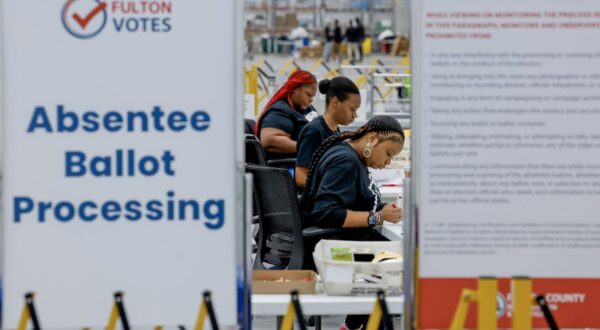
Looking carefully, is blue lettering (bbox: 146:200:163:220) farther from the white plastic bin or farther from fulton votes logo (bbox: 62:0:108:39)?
the white plastic bin

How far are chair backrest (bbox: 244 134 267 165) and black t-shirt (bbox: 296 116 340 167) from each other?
0.53m

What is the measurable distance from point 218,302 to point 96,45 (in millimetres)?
784

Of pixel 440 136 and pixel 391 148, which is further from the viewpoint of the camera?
pixel 391 148

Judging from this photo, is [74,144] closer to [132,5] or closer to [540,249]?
[132,5]

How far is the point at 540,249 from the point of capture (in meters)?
3.47

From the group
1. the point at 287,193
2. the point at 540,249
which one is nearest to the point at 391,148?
the point at 287,193

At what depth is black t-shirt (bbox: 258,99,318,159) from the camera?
8539 millimetres

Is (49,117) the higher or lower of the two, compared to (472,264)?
higher

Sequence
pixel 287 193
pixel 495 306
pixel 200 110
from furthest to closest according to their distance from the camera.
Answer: pixel 287 193
pixel 200 110
pixel 495 306

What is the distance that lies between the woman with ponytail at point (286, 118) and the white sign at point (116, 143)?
508 cm

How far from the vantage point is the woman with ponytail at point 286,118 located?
8.52 m

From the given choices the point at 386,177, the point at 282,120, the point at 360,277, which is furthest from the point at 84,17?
the point at 282,120

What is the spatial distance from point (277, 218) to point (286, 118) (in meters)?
2.81

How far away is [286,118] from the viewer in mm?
8570
